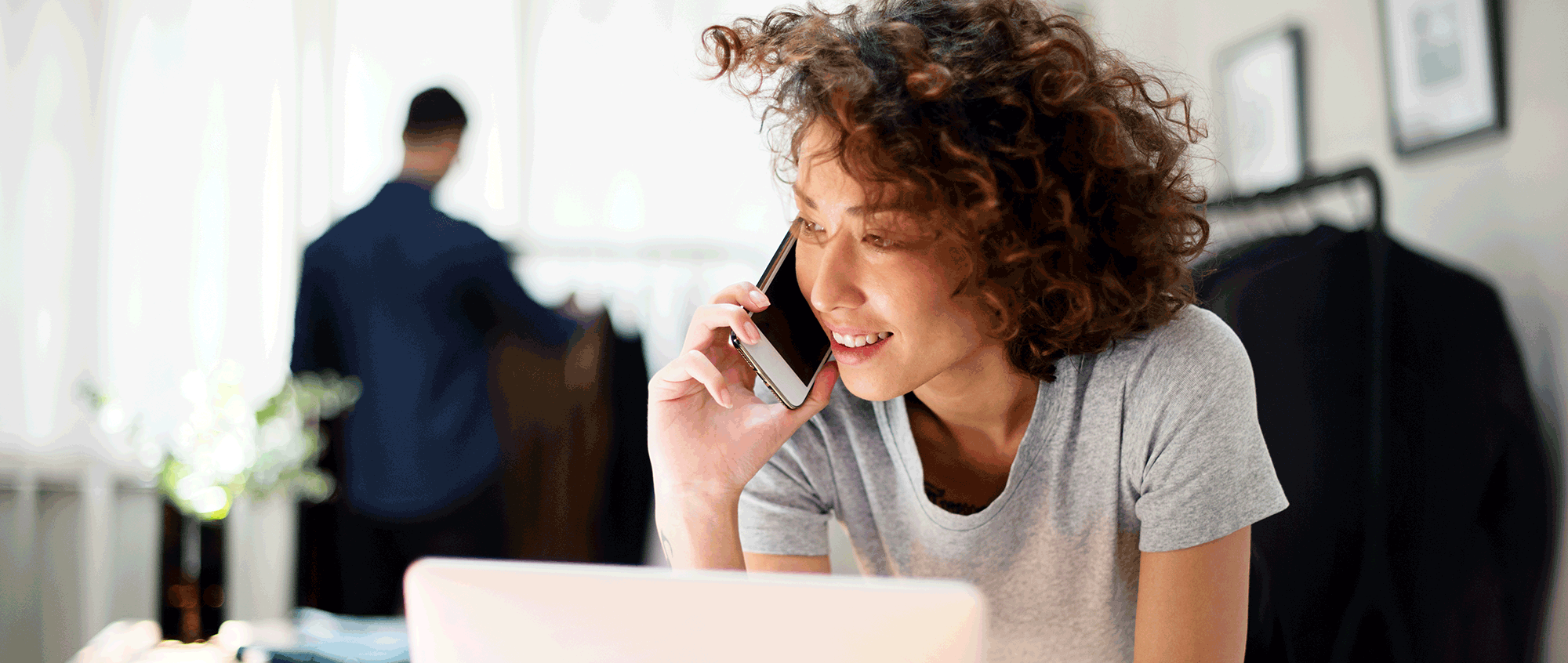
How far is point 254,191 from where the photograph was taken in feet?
6.12

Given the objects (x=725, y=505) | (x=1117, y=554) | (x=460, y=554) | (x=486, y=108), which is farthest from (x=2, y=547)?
(x=1117, y=554)

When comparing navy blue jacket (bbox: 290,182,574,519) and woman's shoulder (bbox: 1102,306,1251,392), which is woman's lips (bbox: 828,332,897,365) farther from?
navy blue jacket (bbox: 290,182,574,519)

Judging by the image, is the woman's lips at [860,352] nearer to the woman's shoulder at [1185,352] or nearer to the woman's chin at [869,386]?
the woman's chin at [869,386]

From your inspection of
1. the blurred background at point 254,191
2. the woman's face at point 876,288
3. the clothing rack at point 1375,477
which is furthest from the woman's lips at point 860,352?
the blurred background at point 254,191

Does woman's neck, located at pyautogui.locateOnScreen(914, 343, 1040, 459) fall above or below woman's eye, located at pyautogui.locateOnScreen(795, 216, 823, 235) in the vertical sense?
below

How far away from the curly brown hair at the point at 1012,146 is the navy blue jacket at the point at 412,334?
3.73 feet

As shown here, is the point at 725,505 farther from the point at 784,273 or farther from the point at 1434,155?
the point at 1434,155

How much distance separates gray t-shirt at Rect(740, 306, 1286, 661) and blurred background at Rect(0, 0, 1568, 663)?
0.96 m

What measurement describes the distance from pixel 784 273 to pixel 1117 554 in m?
0.42

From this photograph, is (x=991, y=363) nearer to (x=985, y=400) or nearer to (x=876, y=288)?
(x=985, y=400)

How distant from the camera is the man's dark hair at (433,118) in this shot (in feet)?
Answer: 5.90

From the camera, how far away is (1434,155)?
1.32 m

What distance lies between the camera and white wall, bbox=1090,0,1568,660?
121cm

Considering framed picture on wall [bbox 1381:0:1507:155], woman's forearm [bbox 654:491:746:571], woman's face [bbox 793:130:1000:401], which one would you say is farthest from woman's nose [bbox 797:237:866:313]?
framed picture on wall [bbox 1381:0:1507:155]
